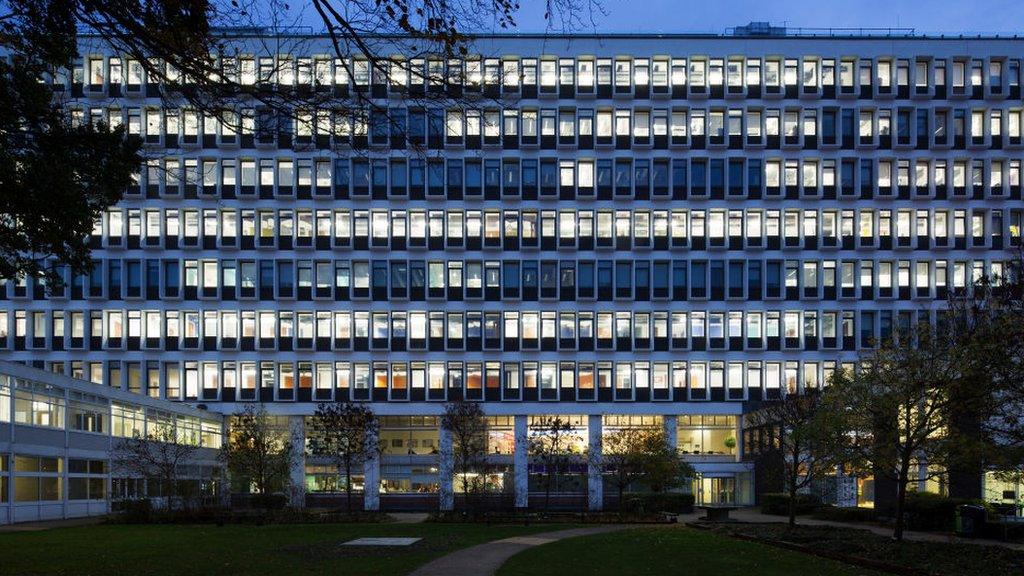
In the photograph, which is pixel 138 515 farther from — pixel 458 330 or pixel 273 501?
pixel 458 330

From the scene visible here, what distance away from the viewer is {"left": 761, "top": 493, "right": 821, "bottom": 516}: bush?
Answer: 54.7m

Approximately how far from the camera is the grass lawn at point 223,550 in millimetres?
23688

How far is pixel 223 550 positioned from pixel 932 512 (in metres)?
27.7

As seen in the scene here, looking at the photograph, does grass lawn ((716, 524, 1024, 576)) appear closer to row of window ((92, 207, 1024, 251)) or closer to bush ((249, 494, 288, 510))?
bush ((249, 494, 288, 510))

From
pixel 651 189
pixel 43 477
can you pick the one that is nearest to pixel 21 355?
pixel 43 477

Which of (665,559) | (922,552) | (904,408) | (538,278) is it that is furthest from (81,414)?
(922,552)

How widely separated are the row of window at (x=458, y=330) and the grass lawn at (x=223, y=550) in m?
31.6

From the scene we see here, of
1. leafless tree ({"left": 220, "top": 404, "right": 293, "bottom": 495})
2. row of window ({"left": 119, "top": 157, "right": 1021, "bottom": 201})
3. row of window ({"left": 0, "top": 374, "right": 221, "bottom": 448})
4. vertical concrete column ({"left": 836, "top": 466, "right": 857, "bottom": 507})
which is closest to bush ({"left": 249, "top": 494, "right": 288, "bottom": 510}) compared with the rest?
leafless tree ({"left": 220, "top": 404, "right": 293, "bottom": 495})

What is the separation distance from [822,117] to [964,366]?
165 feet

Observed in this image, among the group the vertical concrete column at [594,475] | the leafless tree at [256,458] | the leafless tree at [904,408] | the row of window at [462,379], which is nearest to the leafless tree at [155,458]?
the leafless tree at [256,458]

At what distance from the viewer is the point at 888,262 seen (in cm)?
7438

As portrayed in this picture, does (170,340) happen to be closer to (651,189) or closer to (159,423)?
(159,423)

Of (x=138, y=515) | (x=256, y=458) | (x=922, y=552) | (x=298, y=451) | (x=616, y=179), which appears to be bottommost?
(x=298, y=451)

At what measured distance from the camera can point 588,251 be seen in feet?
242
